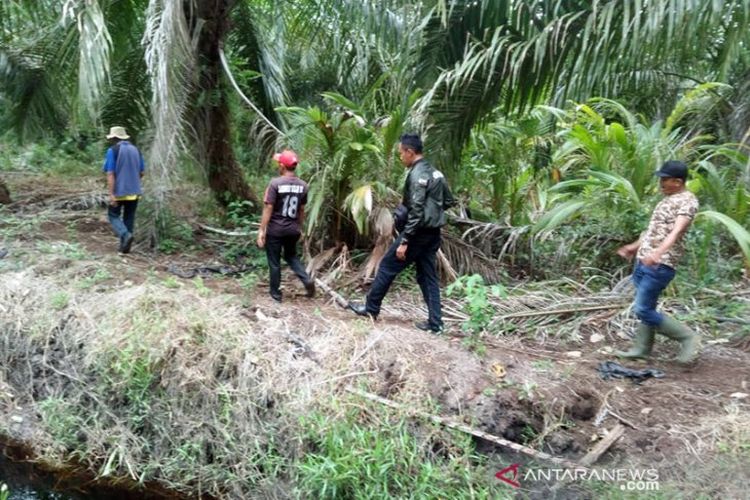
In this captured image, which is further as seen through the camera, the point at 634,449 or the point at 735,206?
the point at 735,206

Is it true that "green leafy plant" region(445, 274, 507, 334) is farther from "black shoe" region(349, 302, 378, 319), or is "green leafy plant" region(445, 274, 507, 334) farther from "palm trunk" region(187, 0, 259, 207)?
"palm trunk" region(187, 0, 259, 207)

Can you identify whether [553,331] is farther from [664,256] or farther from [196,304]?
[196,304]

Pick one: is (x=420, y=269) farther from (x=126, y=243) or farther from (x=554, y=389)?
(x=126, y=243)

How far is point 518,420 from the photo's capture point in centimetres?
527

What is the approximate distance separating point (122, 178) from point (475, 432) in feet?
16.5

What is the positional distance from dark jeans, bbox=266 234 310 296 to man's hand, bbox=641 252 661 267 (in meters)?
3.14

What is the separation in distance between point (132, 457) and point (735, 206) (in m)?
5.70

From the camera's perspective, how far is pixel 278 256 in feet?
23.1

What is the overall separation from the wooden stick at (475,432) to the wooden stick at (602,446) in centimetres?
9

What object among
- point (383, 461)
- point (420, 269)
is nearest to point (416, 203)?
point (420, 269)

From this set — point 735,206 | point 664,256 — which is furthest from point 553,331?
point 735,206

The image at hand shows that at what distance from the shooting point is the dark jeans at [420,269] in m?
6.20
